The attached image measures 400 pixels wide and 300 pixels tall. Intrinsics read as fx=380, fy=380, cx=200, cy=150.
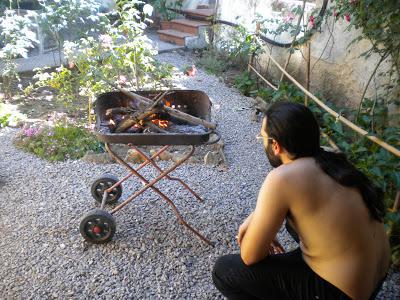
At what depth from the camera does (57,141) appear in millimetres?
3986

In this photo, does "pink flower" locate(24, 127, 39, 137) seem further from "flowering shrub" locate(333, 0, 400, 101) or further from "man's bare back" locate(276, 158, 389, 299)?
"flowering shrub" locate(333, 0, 400, 101)

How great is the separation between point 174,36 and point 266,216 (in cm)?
722

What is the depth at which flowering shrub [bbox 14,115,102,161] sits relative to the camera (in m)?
3.88

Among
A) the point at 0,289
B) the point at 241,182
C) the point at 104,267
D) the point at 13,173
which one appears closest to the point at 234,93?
the point at 241,182

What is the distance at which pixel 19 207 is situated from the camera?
3021 millimetres

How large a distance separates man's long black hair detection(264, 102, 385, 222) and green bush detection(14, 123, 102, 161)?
2819mm

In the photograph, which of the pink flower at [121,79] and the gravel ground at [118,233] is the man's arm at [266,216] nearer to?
the gravel ground at [118,233]

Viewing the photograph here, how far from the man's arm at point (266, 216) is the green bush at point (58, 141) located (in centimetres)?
271

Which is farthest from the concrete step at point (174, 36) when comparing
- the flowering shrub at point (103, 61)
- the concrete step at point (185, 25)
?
the flowering shrub at point (103, 61)

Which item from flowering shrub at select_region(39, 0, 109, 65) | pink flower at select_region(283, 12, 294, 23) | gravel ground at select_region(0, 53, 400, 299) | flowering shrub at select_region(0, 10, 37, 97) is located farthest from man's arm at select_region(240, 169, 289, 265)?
pink flower at select_region(283, 12, 294, 23)

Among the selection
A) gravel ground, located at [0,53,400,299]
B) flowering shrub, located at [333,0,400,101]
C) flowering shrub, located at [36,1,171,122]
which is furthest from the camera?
flowering shrub, located at [36,1,171,122]

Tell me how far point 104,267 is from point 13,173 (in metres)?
1.70

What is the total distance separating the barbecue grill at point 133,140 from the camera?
7.89ft

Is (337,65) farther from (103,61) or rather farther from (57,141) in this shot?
(57,141)
